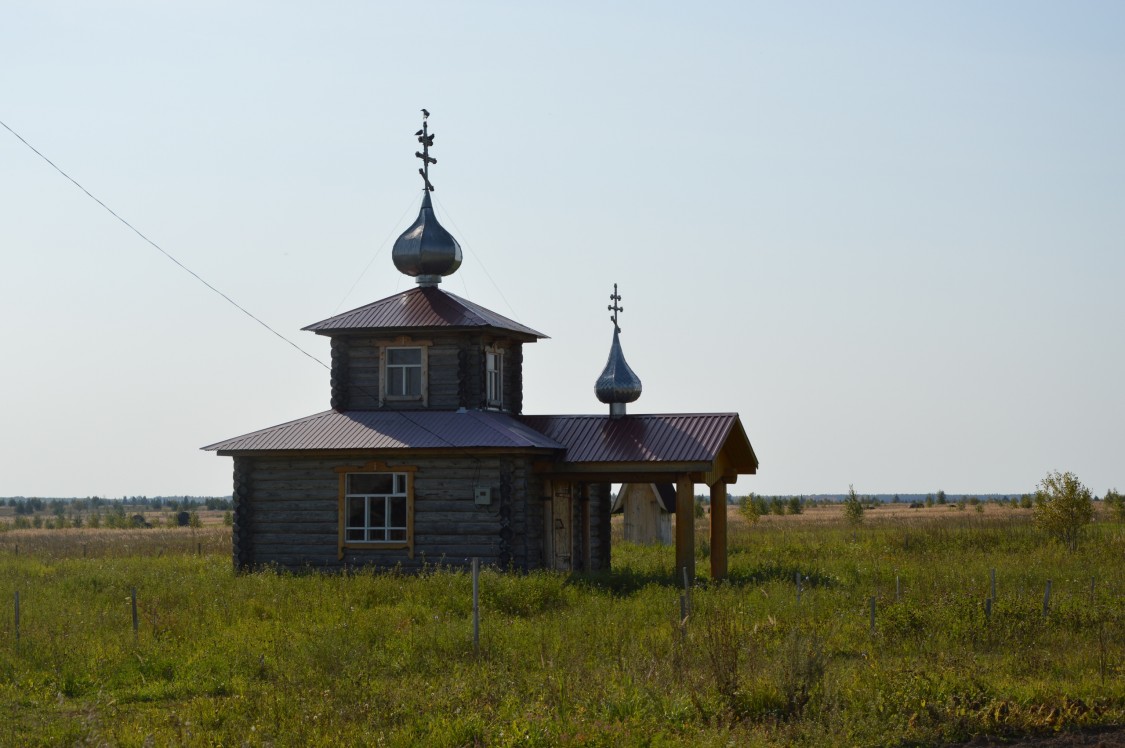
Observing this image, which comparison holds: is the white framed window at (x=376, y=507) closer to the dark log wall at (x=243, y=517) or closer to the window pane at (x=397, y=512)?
the window pane at (x=397, y=512)

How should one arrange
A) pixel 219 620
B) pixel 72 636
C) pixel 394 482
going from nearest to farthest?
1. pixel 72 636
2. pixel 219 620
3. pixel 394 482

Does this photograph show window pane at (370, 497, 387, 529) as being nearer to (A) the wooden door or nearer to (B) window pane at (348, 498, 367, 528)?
(B) window pane at (348, 498, 367, 528)

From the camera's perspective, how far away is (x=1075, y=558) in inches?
1162

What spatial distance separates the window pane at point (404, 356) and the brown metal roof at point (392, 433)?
3.18ft

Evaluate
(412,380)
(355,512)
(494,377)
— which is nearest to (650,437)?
(494,377)

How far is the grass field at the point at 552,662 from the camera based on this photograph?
12.2 m

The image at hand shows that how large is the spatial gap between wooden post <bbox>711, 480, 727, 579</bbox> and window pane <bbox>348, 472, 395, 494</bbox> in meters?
6.22

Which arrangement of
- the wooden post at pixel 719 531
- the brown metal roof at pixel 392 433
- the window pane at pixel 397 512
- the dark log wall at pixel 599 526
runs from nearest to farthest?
1. the brown metal roof at pixel 392 433
2. the window pane at pixel 397 512
3. the wooden post at pixel 719 531
4. the dark log wall at pixel 599 526

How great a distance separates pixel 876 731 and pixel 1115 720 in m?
2.60

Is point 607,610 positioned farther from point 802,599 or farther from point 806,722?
point 806,722

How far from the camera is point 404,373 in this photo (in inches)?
1049

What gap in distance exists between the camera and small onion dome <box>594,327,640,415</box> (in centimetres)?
2811

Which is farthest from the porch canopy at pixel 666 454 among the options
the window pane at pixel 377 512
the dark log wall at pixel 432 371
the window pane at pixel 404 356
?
the window pane at pixel 377 512

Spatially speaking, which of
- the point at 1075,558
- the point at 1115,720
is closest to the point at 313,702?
the point at 1115,720
